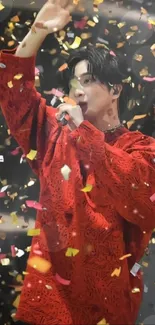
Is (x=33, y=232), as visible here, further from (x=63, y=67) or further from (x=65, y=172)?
(x=63, y=67)

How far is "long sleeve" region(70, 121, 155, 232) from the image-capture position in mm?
1049

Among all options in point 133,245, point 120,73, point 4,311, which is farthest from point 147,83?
point 4,311

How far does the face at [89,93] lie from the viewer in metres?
1.09

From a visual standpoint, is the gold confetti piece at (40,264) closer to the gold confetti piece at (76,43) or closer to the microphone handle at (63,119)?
the microphone handle at (63,119)

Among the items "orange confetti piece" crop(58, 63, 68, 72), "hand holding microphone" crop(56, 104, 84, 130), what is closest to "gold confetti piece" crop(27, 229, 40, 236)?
"hand holding microphone" crop(56, 104, 84, 130)

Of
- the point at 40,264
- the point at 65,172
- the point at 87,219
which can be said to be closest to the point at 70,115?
the point at 65,172

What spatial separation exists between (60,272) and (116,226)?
6.1 inches

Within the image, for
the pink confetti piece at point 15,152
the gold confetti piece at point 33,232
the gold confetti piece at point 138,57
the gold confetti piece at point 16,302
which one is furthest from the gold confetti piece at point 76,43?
the gold confetti piece at point 16,302

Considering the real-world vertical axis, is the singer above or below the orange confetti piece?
below

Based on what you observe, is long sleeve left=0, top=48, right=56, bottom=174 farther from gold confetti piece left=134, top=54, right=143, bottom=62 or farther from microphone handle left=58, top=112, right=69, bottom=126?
gold confetti piece left=134, top=54, right=143, bottom=62

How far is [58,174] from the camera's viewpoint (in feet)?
3.53

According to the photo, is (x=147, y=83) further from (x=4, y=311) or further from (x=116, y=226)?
(x=4, y=311)

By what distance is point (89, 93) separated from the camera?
1.09 meters

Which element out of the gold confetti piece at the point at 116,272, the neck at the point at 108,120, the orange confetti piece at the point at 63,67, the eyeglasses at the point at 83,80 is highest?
the orange confetti piece at the point at 63,67
